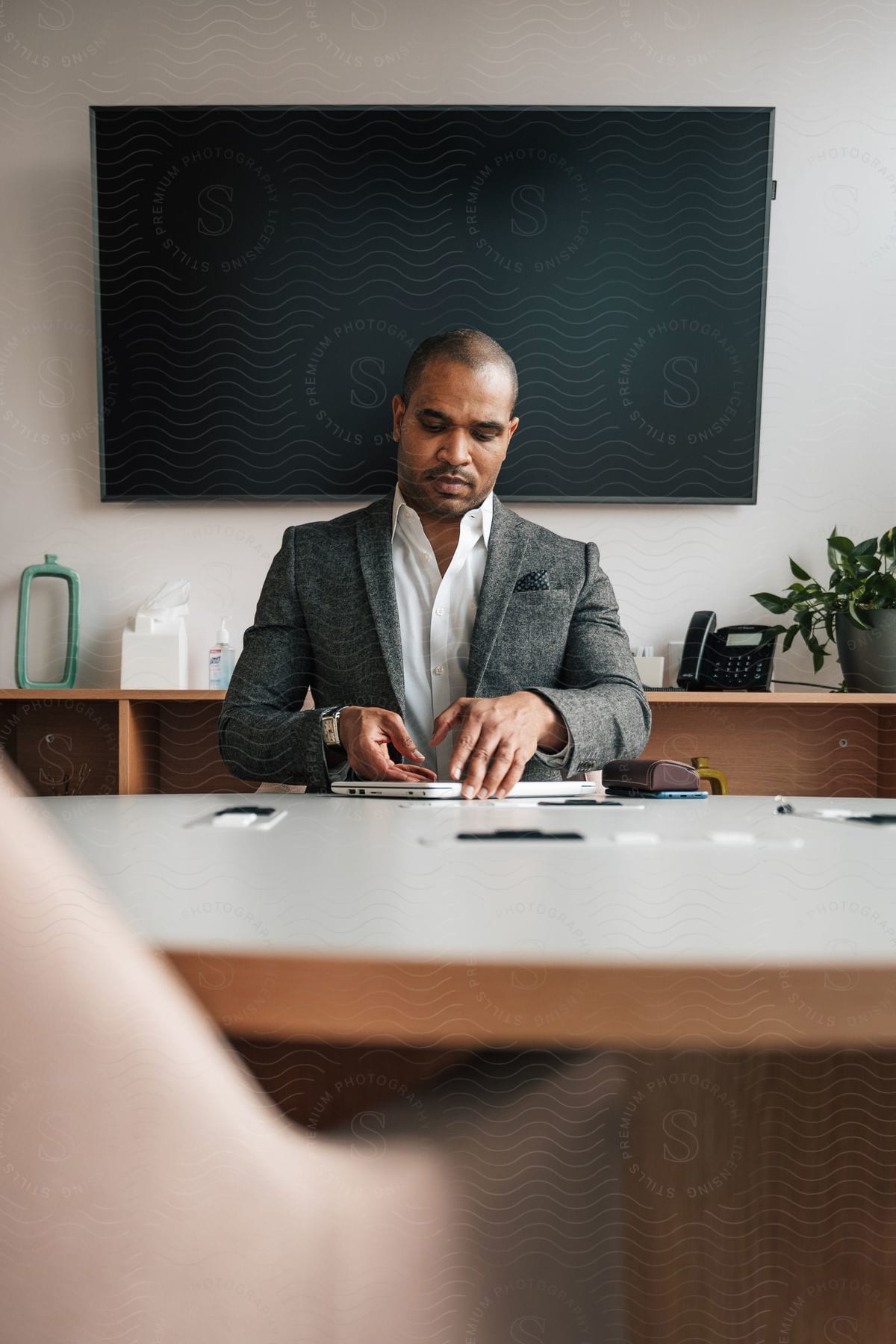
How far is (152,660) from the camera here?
1935 mm

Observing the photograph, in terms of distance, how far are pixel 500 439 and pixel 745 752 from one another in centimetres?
99

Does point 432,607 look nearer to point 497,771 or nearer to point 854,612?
point 497,771

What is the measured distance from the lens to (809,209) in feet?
6.88

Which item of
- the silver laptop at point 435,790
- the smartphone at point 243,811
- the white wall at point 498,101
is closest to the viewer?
the smartphone at point 243,811

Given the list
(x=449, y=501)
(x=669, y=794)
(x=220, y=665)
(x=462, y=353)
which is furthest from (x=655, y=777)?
(x=220, y=665)

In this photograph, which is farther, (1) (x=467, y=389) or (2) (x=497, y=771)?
(1) (x=467, y=389)

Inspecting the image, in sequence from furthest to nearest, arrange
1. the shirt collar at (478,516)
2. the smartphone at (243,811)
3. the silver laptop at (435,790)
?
the shirt collar at (478,516), the silver laptop at (435,790), the smartphone at (243,811)

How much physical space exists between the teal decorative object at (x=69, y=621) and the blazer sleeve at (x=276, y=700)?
A: 0.91 meters

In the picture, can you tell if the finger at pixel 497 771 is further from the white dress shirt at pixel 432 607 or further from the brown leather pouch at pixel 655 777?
the white dress shirt at pixel 432 607

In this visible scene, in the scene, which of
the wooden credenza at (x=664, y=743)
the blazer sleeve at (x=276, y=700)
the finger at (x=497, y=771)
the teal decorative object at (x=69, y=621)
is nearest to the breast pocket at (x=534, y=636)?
the blazer sleeve at (x=276, y=700)

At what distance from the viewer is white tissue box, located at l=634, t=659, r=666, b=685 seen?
1.93m

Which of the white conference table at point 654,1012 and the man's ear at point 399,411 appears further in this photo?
the man's ear at point 399,411

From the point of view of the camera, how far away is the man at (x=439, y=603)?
1211 millimetres

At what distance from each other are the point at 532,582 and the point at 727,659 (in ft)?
2.54
